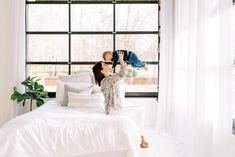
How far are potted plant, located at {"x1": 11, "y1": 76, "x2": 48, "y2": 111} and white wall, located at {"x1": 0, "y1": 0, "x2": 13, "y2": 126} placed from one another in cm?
32

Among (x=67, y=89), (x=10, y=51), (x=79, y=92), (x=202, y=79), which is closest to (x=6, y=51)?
(x=10, y=51)

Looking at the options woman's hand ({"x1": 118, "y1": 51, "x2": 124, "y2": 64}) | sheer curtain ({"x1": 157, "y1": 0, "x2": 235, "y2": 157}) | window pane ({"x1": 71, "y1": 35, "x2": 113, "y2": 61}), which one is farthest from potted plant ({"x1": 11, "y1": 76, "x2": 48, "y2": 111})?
sheer curtain ({"x1": 157, "y1": 0, "x2": 235, "y2": 157})

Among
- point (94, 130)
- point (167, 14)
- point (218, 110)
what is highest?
point (167, 14)

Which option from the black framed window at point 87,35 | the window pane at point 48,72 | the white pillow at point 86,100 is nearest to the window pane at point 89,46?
the black framed window at point 87,35

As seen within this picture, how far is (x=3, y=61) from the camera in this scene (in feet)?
18.7

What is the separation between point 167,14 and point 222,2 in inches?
109

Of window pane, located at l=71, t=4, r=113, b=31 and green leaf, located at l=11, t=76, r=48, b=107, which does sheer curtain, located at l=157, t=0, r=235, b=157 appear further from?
green leaf, located at l=11, t=76, r=48, b=107

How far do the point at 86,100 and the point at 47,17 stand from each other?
219cm

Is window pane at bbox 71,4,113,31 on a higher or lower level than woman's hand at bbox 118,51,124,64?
higher

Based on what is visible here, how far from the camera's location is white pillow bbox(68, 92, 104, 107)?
4543 mm

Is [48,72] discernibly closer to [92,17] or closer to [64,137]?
[92,17]

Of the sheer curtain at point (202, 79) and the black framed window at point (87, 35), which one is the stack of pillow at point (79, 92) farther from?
the sheer curtain at point (202, 79)

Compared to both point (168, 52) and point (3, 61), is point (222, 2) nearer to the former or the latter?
point (168, 52)

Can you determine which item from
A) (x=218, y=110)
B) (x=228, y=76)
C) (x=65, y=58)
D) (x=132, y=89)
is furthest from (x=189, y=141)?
(x=65, y=58)
